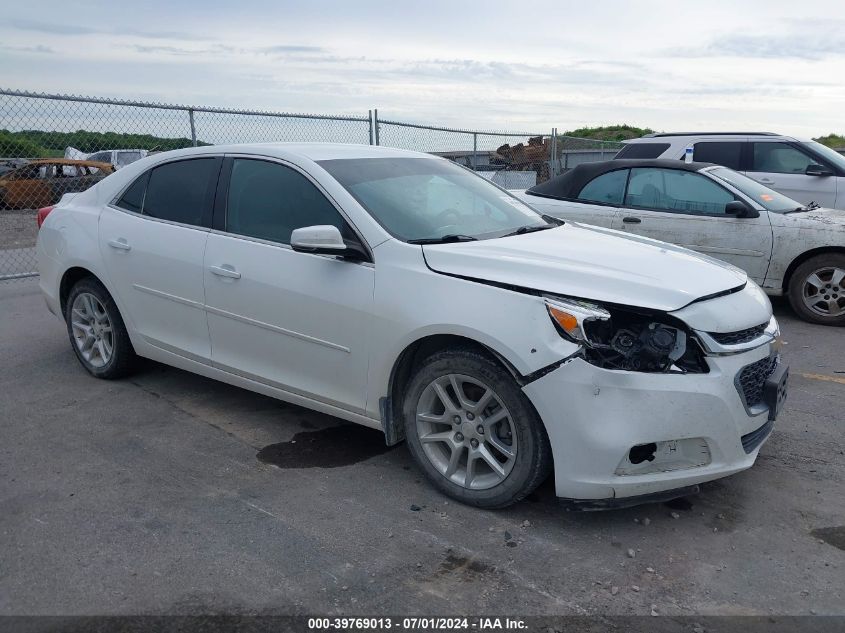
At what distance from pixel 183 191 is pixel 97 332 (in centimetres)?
133

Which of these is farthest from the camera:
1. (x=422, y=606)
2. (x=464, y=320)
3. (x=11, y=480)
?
(x=11, y=480)

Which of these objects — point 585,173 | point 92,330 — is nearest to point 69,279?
point 92,330

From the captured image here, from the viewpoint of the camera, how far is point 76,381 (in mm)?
5445

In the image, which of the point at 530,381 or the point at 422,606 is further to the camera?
the point at 530,381

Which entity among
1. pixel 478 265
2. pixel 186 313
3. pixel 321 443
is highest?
pixel 478 265

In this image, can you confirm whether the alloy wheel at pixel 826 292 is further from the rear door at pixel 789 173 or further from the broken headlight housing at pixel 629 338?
the broken headlight housing at pixel 629 338

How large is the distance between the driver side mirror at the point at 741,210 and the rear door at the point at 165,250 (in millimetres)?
5012

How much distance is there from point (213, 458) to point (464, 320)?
1724mm

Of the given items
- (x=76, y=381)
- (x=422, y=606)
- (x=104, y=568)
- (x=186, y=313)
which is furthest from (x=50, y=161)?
(x=422, y=606)

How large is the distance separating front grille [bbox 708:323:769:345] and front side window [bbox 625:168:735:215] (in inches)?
171

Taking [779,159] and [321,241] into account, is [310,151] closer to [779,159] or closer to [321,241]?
[321,241]

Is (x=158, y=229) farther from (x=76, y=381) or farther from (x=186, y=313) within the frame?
(x=76, y=381)

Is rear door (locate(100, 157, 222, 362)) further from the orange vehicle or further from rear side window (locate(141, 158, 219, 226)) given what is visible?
the orange vehicle

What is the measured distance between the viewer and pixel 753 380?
3.43 metres
